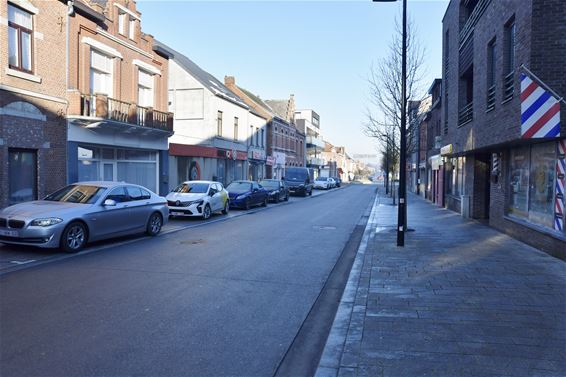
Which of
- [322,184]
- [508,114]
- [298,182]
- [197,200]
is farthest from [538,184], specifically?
[322,184]

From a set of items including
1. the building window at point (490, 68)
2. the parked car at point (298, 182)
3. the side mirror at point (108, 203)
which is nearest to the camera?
the side mirror at point (108, 203)

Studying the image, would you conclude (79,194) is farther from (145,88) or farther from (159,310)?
(145,88)

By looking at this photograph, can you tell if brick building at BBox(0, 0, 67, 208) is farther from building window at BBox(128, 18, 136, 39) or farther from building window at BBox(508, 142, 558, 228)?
building window at BBox(508, 142, 558, 228)

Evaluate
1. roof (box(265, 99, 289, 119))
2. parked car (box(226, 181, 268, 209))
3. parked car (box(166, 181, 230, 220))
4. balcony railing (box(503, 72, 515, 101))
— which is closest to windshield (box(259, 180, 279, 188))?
parked car (box(226, 181, 268, 209))

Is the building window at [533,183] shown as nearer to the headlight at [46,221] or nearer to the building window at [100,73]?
the headlight at [46,221]

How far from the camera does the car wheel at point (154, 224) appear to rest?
12.2 meters

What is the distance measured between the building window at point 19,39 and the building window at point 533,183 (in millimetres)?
15154

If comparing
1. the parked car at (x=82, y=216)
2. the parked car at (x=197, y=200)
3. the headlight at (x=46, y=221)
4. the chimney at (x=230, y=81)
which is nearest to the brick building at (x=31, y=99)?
the parked car at (x=197, y=200)

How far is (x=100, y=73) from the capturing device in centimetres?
1914

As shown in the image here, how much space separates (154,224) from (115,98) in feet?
30.9

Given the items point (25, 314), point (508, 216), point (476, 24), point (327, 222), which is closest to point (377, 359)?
point (25, 314)

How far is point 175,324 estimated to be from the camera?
17.0ft

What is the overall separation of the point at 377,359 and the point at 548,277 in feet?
15.6

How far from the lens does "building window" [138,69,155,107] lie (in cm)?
2217
